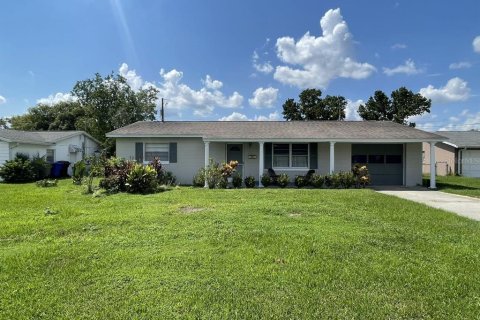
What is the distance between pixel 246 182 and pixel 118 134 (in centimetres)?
694

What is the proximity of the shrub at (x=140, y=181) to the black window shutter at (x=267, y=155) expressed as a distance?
5774 millimetres

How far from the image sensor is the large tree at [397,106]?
4181 cm

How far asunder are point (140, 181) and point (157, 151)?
14.2 feet

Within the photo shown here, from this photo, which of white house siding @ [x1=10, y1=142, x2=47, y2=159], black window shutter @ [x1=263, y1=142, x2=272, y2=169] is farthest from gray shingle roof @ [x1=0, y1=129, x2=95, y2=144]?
black window shutter @ [x1=263, y1=142, x2=272, y2=169]

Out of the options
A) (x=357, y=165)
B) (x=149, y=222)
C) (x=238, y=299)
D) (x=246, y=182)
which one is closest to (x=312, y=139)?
(x=357, y=165)

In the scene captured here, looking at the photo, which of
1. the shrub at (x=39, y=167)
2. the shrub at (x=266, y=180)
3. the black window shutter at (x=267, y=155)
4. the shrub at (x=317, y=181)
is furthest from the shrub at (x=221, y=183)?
the shrub at (x=39, y=167)

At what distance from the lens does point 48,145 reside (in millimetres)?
21000

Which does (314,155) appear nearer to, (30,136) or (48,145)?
(48,145)

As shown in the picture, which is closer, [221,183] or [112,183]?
[112,183]

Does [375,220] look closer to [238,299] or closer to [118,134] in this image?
[238,299]

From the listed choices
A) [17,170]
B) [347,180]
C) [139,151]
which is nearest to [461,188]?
[347,180]

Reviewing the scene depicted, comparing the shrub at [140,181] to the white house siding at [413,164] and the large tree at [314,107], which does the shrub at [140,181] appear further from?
the large tree at [314,107]

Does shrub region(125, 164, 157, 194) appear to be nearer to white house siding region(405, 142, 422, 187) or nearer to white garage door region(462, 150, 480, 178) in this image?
white house siding region(405, 142, 422, 187)

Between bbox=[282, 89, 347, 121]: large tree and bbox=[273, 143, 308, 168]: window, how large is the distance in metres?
30.7
